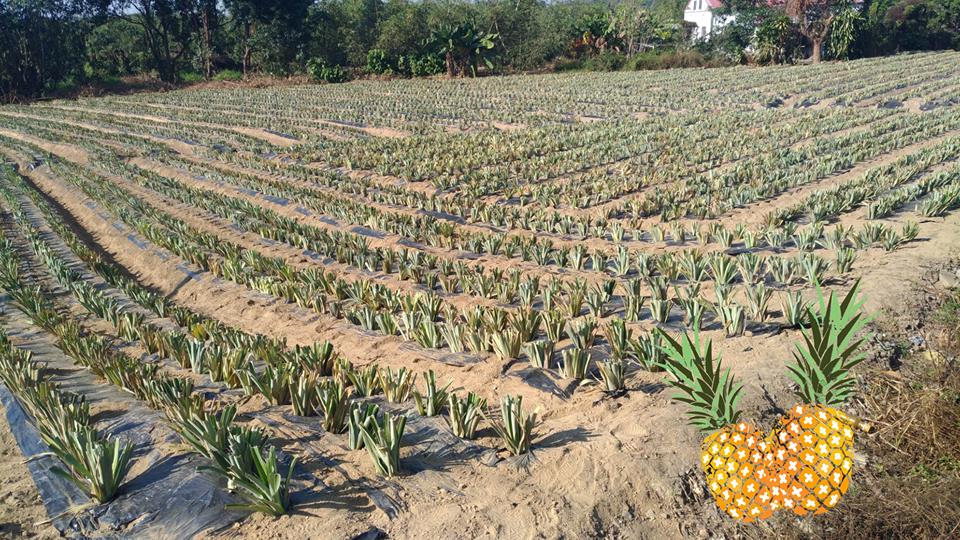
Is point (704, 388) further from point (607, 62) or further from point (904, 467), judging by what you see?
point (607, 62)

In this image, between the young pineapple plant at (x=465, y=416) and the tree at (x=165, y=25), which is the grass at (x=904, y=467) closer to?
the young pineapple plant at (x=465, y=416)

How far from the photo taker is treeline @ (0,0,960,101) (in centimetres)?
3962

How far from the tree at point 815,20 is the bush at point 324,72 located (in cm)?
3113

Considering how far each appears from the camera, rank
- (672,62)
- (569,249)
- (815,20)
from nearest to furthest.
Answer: (569,249), (815,20), (672,62)

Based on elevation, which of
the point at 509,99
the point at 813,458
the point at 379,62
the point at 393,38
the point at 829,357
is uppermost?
the point at 393,38

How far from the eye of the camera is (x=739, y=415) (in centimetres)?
376

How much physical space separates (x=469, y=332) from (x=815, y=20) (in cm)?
4617

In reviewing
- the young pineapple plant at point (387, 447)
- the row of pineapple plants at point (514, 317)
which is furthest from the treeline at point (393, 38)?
the young pineapple plant at point (387, 447)

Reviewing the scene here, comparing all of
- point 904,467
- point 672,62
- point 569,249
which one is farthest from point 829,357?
point 672,62

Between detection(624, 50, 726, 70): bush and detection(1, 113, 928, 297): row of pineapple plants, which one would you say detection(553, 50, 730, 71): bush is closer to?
detection(624, 50, 726, 70): bush

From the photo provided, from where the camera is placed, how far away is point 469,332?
199 inches

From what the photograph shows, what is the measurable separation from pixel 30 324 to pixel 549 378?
566 centimetres

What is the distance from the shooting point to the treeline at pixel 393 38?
39625mm

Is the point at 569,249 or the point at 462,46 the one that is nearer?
the point at 569,249
